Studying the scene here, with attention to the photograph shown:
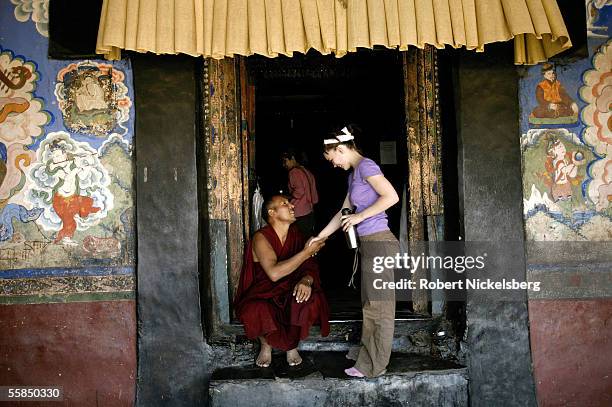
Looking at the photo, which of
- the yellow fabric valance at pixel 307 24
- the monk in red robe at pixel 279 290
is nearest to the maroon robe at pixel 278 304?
the monk in red robe at pixel 279 290

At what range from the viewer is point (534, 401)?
3.46 metres

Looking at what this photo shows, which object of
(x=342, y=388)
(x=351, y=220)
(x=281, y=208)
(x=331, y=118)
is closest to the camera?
(x=351, y=220)

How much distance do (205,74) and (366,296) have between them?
1.98 m

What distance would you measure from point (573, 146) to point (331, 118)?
18.0ft

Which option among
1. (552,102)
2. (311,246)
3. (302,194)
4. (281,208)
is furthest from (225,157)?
(552,102)

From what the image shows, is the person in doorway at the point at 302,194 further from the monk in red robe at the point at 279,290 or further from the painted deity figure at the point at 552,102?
the painted deity figure at the point at 552,102

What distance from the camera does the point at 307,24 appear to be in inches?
116

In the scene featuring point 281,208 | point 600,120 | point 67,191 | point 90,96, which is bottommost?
point 281,208

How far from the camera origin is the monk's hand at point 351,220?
10.4ft

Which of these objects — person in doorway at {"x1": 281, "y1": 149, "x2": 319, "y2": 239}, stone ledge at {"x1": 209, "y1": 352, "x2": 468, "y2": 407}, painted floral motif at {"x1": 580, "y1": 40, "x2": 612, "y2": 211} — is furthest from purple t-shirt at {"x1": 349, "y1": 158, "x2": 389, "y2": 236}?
person in doorway at {"x1": 281, "y1": 149, "x2": 319, "y2": 239}

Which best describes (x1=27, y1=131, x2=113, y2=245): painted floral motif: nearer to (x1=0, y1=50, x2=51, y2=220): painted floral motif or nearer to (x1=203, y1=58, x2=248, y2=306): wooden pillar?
(x1=0, y1=50, x2=51, y2=220): painted floral motif

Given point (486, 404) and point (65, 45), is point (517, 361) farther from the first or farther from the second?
point (65, 45)

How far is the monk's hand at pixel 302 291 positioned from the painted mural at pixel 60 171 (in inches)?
45.2

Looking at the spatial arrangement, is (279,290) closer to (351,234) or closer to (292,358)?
(292,358)
